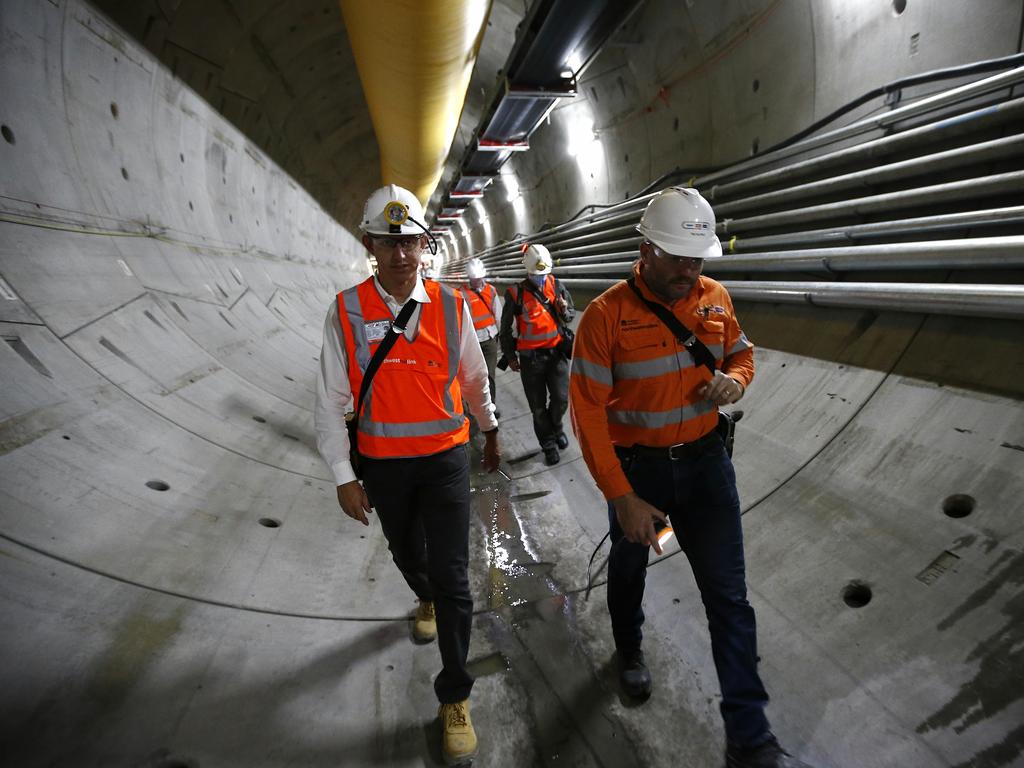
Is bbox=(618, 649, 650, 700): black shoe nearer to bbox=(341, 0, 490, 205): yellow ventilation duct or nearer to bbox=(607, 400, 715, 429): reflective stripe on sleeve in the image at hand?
bbox=(607, 400, 715, 429): reflective stripe on sleeve

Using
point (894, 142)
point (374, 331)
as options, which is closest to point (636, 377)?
point (374, 331)

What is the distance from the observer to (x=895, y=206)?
2811 mm

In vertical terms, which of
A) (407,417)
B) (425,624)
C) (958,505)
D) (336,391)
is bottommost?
(425,624)

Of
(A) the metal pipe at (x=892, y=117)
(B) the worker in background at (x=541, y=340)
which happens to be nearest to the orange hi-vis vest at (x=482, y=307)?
(B) the worker in background at (x=541, y=340)

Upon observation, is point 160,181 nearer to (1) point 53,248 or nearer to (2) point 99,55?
(2) point 99,55

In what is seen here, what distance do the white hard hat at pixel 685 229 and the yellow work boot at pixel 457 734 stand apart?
6.00 ft

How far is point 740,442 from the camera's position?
313 centimetres

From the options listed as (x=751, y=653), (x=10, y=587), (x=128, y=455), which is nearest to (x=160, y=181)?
(x=128, y=455)

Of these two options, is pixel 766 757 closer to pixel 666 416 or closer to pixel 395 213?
pixel 666 416

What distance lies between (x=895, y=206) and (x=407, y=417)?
2909 mm

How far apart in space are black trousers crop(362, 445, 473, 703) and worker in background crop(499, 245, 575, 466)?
2.56 m

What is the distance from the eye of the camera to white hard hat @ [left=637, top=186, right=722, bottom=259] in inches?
68.2

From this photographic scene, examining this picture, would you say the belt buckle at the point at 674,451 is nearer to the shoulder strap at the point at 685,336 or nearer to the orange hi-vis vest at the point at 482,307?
the shoulder strap at the point at 685,336

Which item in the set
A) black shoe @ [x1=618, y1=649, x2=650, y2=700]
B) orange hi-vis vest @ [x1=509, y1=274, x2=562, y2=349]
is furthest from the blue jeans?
orange hi-vis vest @ [x1=509, y1=274, x2=562, y2=349]
